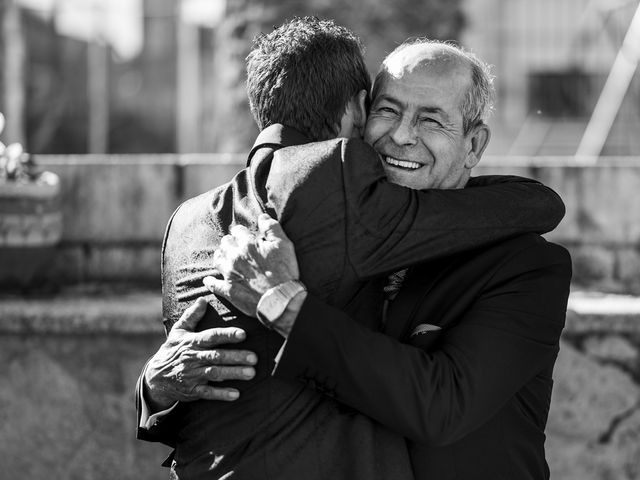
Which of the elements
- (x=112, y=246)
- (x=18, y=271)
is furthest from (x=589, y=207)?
(x=18, y=271)

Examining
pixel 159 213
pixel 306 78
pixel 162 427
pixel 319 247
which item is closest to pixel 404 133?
pixel 306 78

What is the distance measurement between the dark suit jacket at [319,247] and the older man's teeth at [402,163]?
0.22 metres

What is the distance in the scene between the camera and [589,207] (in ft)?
13.7

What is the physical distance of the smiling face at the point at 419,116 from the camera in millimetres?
2143

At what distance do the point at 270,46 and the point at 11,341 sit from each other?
196cm

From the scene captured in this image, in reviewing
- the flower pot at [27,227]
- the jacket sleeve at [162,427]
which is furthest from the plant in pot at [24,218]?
the jacket sleeve at [162,427]

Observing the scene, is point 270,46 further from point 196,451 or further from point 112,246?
point 112,246

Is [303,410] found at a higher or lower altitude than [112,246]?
higher

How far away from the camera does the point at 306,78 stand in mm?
1952

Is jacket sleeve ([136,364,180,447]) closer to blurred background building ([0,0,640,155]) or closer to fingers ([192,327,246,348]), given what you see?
fingers ([192,327,246,348])

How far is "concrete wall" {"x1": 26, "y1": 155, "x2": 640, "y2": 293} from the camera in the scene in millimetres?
4117


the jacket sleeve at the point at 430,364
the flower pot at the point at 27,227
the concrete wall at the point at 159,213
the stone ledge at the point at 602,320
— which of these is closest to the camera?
the jacket sleeve at the point at 430,364

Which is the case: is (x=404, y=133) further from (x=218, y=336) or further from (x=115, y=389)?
(x=115, y=389)

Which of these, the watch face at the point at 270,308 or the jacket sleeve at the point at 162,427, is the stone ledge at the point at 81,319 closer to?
the jacket sleeve at the point at 162,427
